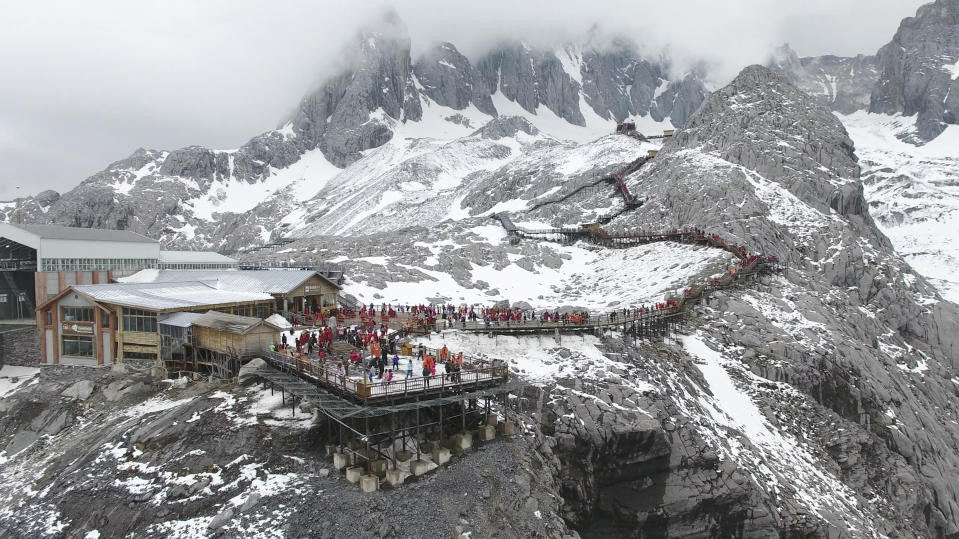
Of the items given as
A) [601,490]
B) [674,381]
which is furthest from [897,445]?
[601,490]

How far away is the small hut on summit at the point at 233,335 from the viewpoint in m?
28.8

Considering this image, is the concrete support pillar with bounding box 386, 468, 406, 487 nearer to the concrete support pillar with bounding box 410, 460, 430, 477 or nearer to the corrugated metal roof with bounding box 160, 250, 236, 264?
the concrete support pillar with bounding box 410, 460, 430, 477

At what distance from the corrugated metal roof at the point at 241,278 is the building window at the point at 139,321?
377 inches

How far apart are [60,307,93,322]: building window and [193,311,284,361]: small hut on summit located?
10.3 m

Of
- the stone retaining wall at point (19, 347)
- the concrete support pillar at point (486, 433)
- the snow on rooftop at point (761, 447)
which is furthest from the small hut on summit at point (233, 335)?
the snow on rooftop at point (761, 447)

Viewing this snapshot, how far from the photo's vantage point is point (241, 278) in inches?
1796

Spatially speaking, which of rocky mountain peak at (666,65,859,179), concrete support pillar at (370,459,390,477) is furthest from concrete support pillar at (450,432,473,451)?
rocky mountain peak at (666,65,859,179)

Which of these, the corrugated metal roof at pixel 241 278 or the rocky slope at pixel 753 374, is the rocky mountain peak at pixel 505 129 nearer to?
the rocky slope at pixel 753 374

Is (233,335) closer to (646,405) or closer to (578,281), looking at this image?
(646,405)

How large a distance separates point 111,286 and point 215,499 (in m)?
25.9

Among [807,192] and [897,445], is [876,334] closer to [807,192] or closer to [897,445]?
[897,445]

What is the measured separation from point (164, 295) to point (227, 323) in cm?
1068

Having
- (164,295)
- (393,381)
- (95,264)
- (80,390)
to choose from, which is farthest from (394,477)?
(95,264)

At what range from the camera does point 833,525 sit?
2667cm
